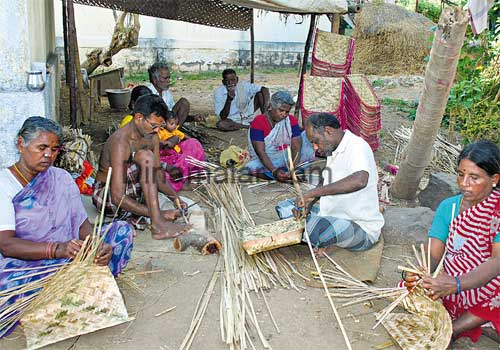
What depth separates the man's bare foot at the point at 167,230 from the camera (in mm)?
3527

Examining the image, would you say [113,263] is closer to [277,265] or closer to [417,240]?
[277,265]

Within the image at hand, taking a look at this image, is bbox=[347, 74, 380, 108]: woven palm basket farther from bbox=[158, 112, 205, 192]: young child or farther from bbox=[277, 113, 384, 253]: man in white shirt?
bbox=[277, 113, 384, 253]: man in white shirt

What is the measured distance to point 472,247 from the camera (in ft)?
8.24

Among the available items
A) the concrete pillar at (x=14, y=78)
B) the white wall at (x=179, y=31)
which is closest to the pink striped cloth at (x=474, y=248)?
the concrete pillar at (x=14, y=78)

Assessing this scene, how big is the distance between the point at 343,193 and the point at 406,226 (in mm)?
1000

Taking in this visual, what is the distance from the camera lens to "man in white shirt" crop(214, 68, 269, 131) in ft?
22.6

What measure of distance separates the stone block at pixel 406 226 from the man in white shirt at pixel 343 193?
57 cm

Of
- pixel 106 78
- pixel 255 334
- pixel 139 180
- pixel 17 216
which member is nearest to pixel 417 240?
pixel 255 334

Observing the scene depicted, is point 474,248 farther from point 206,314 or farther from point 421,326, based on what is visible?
point 206,314

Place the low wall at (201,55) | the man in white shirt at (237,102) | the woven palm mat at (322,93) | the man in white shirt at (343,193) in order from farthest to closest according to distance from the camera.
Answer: the low wall at (201,55)
the man in white shirt at (237,102)
the woven palm mat at (322,93)
the man in white shirt at (343,193)

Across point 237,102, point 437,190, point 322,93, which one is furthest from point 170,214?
point 237,102

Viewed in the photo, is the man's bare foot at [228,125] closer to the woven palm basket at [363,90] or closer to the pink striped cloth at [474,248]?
the woven palm basket at [363,90]

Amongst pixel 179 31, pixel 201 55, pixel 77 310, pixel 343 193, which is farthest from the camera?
pixel 201 55

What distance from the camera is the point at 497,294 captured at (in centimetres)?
238
